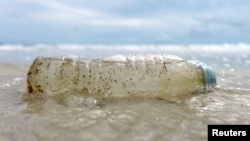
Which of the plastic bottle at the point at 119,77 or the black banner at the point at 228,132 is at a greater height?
the plastic bottle at the point at 119,77

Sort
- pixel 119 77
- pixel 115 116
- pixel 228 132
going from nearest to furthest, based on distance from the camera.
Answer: pixel 228 132 → pixel 115 116 → pixel 119 77

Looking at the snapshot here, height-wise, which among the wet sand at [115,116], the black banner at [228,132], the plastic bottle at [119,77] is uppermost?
the plastic bottle at [119,77]

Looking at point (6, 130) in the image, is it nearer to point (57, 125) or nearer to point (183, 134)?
point (57, 125)

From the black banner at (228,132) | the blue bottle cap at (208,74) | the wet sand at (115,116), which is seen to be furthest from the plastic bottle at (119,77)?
the black banner at (228,132)

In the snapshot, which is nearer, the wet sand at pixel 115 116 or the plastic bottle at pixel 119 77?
the wet sand at pixel 115 116

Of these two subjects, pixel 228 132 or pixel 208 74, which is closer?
pixel 228 132

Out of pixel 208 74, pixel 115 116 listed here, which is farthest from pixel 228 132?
pixel 208 74

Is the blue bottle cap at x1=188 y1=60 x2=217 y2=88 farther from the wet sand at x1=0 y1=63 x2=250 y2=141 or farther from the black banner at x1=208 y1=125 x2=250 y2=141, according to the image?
the black banner at x1=208 y1=125 x2=250 y2=141

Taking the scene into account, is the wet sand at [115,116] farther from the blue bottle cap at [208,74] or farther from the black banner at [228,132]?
the blue bottle cap at [208,74]

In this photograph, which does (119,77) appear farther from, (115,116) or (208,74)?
(115,116)
